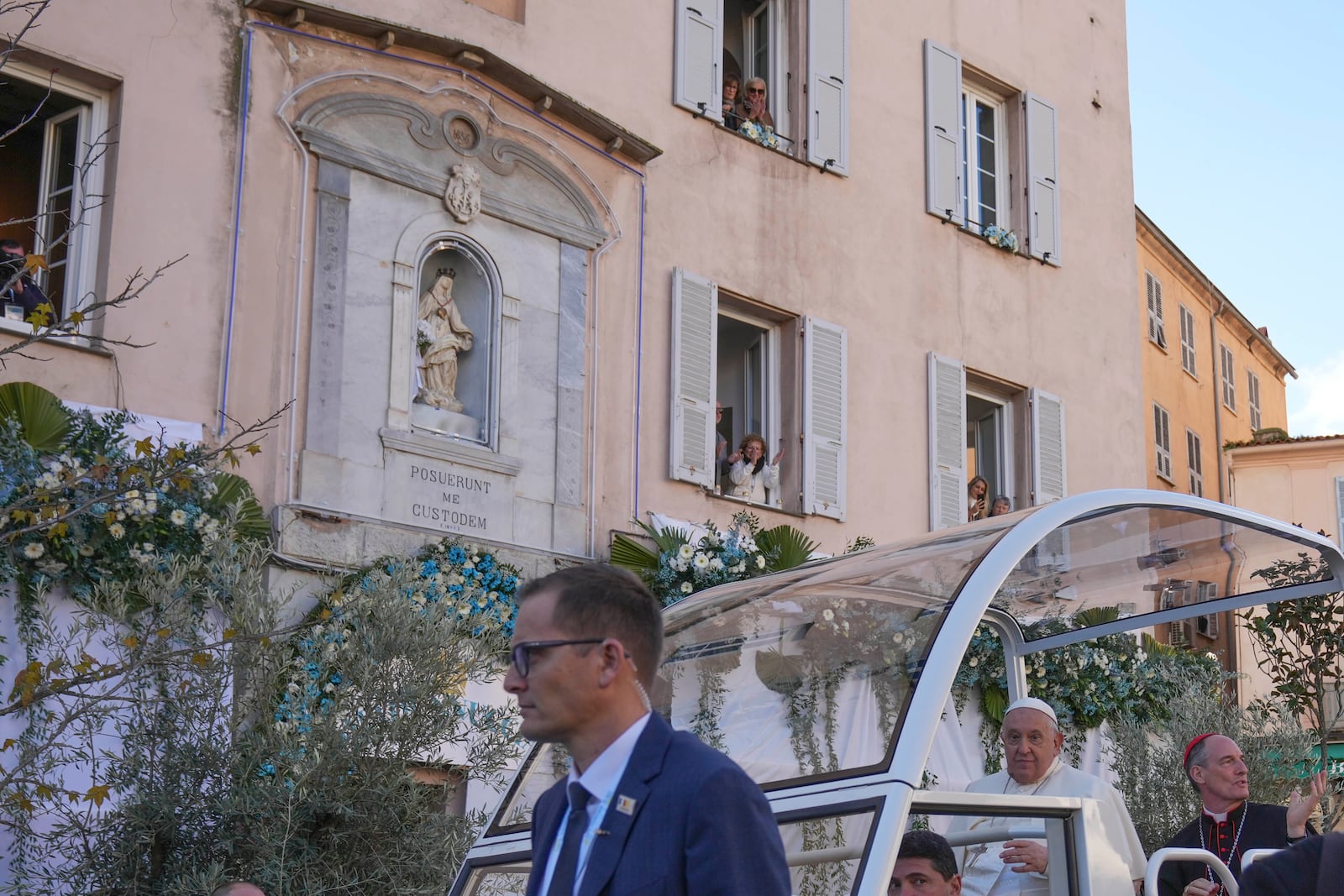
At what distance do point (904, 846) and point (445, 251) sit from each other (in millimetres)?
7761

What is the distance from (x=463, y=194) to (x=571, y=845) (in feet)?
31.1

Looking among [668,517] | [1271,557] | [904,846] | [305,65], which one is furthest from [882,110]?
[904,846]

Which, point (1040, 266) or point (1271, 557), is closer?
point (1271, 557)

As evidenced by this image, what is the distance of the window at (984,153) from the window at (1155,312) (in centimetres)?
685

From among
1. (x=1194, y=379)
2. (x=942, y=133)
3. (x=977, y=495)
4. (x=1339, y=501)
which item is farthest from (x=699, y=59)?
(x=1339, y=501)

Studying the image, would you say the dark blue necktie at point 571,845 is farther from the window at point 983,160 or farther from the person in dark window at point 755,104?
the window at point 983,160

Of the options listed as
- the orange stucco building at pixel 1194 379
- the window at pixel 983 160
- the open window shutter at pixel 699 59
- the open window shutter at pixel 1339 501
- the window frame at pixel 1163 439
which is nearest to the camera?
the open window shutter at pixel 699 59

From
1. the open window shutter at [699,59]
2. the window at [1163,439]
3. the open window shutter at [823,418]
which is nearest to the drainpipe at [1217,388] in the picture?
the window at [1163,439]

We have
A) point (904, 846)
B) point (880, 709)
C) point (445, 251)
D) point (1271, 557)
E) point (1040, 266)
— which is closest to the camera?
point (880, 709)

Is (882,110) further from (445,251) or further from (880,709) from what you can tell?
(880,709)

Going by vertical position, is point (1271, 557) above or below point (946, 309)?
below

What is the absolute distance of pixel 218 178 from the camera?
11117mm

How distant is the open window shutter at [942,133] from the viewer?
1644cm

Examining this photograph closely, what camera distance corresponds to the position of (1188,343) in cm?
2612
